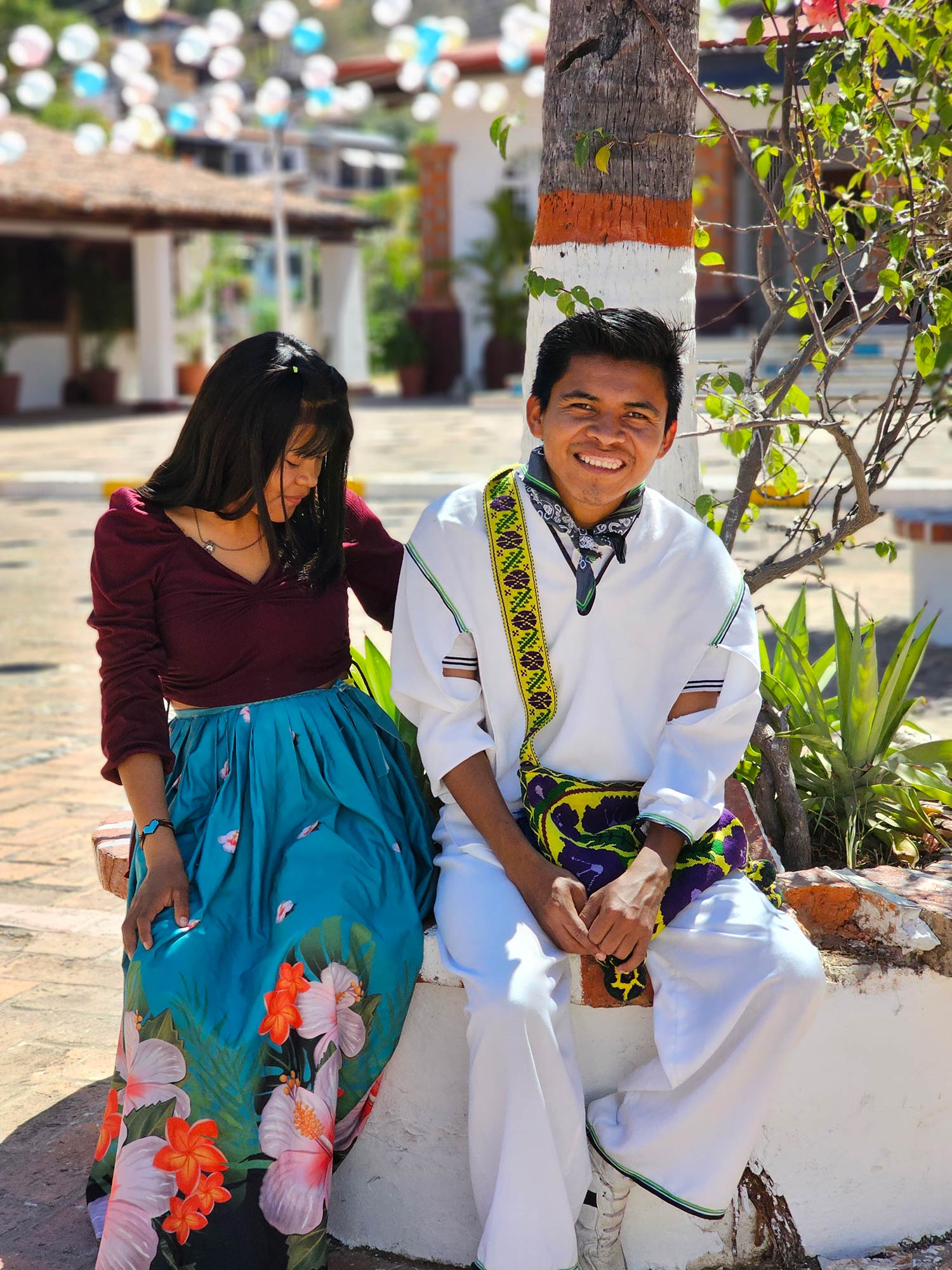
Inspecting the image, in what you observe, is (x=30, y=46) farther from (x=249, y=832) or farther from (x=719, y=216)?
(x=249, y=832)

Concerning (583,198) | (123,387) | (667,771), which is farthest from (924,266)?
(123,387)

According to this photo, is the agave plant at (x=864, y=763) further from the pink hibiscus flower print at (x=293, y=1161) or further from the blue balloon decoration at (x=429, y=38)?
the blue balloon decoration at (x=429, y=38)

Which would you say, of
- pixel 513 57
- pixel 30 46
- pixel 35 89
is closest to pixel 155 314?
pixel 35 89

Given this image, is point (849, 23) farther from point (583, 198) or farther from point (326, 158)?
point (326, 158)

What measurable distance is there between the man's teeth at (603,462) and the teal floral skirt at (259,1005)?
66 cm

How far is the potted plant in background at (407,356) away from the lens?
23.2 meters

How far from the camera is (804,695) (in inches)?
122

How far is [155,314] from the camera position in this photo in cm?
2220

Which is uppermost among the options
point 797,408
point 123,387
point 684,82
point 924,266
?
point 684,82

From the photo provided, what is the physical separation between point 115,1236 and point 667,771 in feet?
3.67

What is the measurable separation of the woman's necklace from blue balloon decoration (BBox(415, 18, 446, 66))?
1280 cm

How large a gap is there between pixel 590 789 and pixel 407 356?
2158cm

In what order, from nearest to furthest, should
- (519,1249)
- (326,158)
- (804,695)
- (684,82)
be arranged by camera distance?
(519,1249), (684,82), (804,695), (326,158)

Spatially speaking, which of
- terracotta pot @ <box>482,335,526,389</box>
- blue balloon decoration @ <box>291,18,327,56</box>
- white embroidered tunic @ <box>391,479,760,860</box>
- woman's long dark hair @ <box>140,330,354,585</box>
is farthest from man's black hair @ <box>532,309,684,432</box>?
terracotta pot @ <box>482,335,526,389</box>
